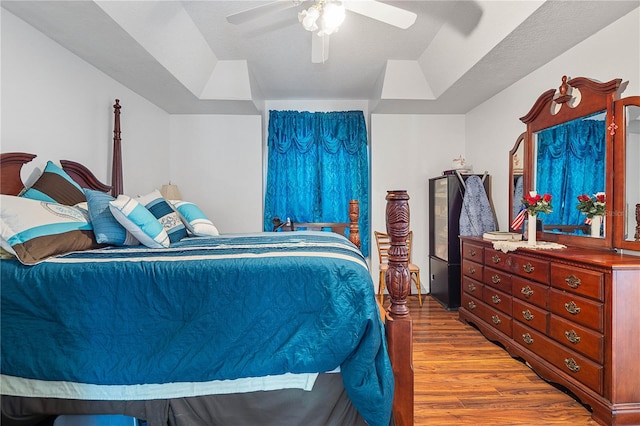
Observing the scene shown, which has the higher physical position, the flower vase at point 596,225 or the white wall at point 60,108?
the white wall at point 60,108

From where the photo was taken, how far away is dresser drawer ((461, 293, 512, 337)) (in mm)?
2568

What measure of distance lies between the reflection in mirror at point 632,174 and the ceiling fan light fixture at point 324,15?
191 centimetres

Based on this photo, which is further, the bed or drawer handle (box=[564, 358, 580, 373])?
drawer handle (box=[564, 358, 580, 373])

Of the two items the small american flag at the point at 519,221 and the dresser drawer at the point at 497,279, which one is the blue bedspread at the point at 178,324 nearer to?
the dresser drawer at the point at 497,279

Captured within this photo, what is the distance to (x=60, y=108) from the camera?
94.2 inches

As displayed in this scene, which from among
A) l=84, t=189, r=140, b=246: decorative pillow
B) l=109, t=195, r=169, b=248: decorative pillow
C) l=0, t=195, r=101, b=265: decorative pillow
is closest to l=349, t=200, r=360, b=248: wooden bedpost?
l=109, t=195, r=169, b=248: decorative pillow

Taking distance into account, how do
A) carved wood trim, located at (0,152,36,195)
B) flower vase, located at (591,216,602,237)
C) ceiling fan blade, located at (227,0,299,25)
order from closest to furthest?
1. carved wood trim, located at (0,152,36,195)
2. ceiling fan blade, located at (227,0,299,25)
3. flower vase, located at (591,216,602,237)

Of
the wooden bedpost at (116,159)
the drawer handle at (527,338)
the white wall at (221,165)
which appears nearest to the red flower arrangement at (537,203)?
the drawer handle at (527,338)

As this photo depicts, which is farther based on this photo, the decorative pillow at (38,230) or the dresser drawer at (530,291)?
the dresser drawer at (530,291)

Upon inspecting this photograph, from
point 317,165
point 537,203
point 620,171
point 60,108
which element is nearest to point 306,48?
point 317,165

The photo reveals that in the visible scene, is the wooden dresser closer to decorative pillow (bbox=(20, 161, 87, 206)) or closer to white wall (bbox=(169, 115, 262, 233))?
white wall (bbox=(169, 115, 262, 233))

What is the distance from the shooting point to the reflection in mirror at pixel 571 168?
88.7 inches

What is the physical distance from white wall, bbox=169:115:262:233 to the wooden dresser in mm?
2939

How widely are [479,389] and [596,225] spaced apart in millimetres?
1370
